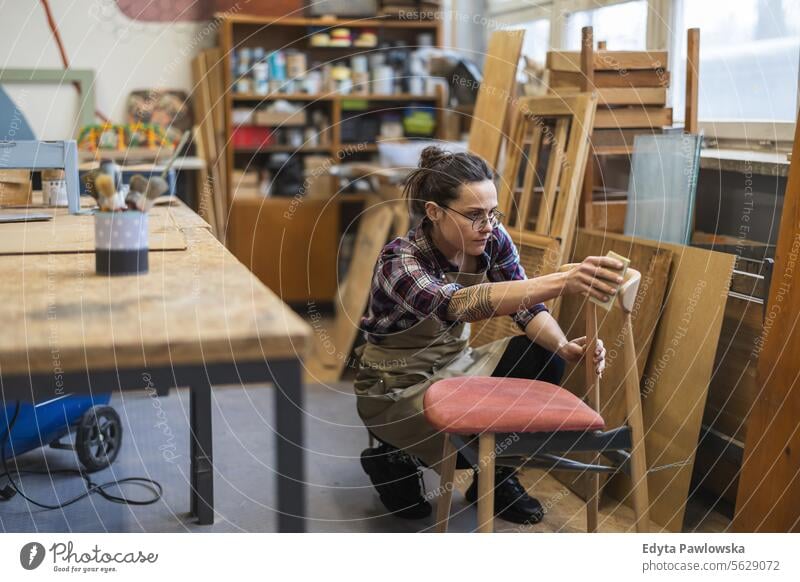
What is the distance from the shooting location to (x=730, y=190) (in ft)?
9.91

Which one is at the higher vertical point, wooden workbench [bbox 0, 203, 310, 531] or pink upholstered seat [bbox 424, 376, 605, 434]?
wooden workbench [bbox 0, 203, 310, 531]

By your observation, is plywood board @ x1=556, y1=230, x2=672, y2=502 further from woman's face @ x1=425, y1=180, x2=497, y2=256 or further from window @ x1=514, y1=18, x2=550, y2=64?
window @ x1=514, y1=18, x2=550, y2=64

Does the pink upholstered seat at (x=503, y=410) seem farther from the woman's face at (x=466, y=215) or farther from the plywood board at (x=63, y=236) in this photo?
the plywood board at (x=63, y=236)

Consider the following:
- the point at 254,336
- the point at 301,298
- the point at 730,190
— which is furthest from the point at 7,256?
the point at 301,298

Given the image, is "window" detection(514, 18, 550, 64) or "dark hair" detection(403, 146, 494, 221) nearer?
"dark hair" detection(403, 146, 494, 221)

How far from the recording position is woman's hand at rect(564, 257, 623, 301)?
1.87m

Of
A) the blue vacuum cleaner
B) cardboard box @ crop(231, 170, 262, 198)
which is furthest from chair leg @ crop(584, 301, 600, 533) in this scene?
cardboard box @ crop(231, 170, 262, 198)

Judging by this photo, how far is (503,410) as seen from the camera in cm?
192

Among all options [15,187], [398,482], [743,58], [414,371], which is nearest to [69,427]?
[15,187]

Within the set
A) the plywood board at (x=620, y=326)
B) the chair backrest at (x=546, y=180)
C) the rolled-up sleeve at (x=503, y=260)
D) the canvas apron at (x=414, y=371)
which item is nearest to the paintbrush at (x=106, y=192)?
the canvas apron at (x=414, y=371)

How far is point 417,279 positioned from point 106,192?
2.67 feet

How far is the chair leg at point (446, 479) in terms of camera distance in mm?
2086

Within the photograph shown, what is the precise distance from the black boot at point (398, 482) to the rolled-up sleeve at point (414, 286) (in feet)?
1.90

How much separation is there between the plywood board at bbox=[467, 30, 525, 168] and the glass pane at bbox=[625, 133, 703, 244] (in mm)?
563
